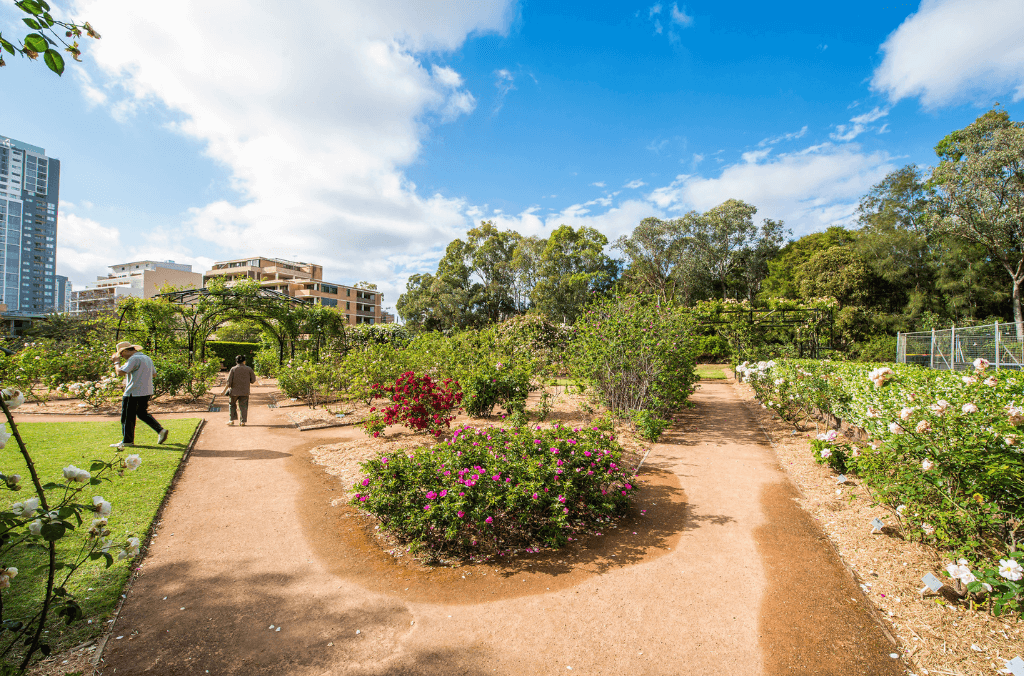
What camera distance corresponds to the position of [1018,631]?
2443mm

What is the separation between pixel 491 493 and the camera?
3.38m

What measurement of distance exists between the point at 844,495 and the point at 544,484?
10.5 feet

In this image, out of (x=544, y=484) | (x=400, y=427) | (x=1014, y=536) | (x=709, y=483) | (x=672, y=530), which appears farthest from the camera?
(x=400, y=427)

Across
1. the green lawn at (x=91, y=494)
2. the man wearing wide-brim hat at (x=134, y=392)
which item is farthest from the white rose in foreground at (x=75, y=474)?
the man wearing wide-brim hat at (x=134, y=392)

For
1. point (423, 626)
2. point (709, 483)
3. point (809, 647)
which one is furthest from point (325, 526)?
point (709, 483)

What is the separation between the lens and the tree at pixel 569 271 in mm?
35094

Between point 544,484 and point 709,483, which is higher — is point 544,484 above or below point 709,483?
above

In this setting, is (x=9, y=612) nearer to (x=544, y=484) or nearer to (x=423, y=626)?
(x=423, y=626)

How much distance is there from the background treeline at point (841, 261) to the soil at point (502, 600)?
588 cm

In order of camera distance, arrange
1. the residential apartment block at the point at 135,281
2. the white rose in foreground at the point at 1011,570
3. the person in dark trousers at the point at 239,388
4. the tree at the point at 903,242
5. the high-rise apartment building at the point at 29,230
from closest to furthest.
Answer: the white rose in foreground at the point at 1011,570
the person in dark trousers at the point at 239,388
the tree at the point at 903,242
the residential apartment block at the point at 135,281
the high-rise apartment building at the point at 29,230

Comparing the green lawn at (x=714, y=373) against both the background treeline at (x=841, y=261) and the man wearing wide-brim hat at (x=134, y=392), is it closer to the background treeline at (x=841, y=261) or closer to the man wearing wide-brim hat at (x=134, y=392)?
the background treeline at (x=841, y=261)

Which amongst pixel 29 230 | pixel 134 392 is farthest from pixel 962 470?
pixel 29 230

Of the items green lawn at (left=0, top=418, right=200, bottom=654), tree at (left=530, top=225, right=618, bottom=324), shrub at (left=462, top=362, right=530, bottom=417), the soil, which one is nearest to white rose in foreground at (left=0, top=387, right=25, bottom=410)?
green lawn at (left=0, top=418, right=200, bottom=654)

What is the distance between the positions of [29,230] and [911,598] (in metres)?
171
